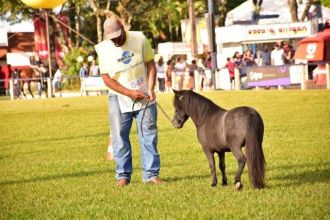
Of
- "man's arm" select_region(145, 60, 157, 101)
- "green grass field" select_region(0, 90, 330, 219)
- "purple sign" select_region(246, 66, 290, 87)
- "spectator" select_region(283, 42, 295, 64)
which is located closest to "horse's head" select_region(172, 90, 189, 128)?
"man's arm" select_region(145, 60, 157, 101)

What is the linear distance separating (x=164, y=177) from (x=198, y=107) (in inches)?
69.6

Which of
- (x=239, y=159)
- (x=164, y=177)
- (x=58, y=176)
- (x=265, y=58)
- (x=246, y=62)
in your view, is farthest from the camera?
→ (x=246, y=62)

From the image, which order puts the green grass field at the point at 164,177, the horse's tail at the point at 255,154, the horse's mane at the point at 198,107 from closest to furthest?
the green grass field at the point at 164,177 < the horse's tail at the point at 255,154 < the horse's mane at the point at 198,107

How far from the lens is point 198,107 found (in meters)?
11.4

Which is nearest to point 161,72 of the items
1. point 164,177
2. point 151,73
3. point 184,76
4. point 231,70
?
point 184,76

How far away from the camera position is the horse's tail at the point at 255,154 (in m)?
10.5

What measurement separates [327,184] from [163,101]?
24824mm

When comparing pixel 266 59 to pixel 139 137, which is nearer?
pixel 139 137

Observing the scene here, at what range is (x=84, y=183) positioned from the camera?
12.6 meters

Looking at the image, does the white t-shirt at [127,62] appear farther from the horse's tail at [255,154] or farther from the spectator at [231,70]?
the spectator at [231,70]

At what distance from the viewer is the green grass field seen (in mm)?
9445

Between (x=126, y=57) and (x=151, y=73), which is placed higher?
(x=126, y=57)

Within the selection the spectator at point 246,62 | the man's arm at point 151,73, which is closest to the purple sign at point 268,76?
the spectator at point 246,62

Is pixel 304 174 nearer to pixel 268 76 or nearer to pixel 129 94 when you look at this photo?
pixel 129 94
